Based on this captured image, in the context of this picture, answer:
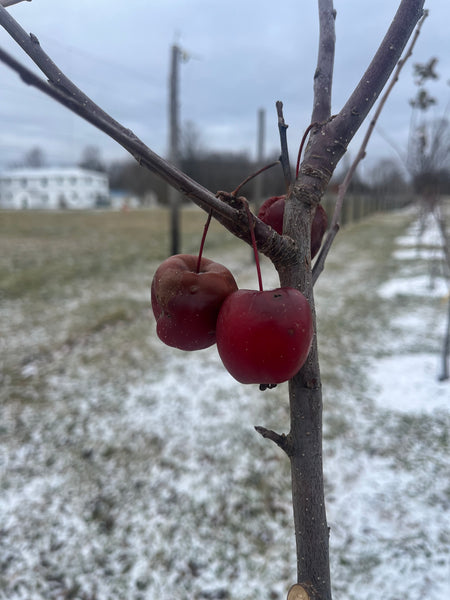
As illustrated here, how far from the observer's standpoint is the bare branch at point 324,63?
0.83 metres

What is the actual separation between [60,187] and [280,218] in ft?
232

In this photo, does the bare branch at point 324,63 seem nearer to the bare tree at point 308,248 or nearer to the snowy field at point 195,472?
the bare tree at point 308,248

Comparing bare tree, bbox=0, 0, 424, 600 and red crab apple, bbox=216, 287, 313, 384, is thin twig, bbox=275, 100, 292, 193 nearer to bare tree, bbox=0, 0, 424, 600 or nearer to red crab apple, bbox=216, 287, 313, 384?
Result: bare tree, bbox=0, 0, 424, 600

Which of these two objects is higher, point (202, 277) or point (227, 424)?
point (202, 277)

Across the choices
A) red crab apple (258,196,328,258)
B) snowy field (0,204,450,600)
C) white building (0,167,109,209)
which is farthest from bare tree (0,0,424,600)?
white building (0,167,109,209)

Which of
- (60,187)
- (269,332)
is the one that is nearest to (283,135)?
(269,332)

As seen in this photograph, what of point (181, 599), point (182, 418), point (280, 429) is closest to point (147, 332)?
point (182, 418)

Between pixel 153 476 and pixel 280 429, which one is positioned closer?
pixel 153 476

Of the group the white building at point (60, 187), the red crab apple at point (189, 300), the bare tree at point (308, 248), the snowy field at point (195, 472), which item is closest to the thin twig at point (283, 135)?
the bare tree at point (308, 248)

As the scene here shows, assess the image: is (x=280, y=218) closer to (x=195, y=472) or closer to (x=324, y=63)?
(x=324, y=63)

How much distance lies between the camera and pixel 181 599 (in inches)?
89.4

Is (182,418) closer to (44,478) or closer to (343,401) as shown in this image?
(44,478)

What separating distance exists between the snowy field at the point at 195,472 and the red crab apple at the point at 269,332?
2243mm

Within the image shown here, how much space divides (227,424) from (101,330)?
2.83m
